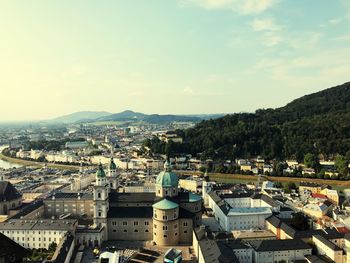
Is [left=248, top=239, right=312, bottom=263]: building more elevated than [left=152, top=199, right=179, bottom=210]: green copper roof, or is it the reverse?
[left=152, top=199, right=179, bottom=210]: green copper roof

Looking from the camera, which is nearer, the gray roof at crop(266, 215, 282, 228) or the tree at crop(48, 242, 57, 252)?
the tree at crop(48, 242, 57, 252)

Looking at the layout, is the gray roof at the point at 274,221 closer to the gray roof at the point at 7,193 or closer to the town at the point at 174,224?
the town at the point at 174,224

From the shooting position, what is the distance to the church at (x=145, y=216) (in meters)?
29.7

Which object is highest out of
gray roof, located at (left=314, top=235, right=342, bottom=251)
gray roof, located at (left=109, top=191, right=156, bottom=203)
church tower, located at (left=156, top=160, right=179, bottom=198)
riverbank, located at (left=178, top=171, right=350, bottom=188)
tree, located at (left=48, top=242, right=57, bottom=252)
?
church tower, located at (left=156, top=160, right=179, bottom=198)

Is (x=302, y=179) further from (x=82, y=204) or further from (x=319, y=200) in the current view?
(x=82, y=204)

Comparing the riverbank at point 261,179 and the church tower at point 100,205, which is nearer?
the church tower at point 100,205

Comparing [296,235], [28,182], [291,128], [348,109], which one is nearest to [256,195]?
[296,235]

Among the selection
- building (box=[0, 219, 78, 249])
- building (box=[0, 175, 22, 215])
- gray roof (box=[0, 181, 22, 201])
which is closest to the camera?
building (box=[0, 219, 78, 249])

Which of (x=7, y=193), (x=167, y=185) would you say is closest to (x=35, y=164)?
(x=7, y=193)

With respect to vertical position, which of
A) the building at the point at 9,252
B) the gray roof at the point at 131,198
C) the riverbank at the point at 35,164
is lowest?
the riverbank at the point at 35,164

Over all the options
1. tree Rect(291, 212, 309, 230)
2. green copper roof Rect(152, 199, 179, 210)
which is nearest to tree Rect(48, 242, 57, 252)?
green copper roof Rect(152, 199, 179, 210)

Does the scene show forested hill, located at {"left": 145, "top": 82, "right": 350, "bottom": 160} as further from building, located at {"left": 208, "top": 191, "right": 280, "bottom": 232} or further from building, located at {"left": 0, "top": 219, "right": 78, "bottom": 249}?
building, located at {"left": 0, "top": 219, "right": 78, "bottom": 249}

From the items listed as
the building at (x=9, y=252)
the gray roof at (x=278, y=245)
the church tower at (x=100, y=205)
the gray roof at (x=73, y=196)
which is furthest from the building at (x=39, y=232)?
the building at (x=9, y=252)

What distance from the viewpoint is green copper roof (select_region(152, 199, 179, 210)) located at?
29688mm
